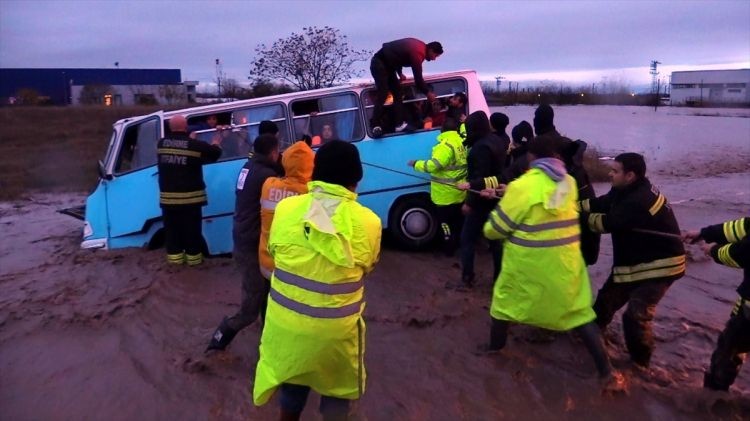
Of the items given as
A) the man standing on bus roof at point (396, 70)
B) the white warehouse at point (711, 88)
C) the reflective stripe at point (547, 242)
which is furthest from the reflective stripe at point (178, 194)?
the white warehouse at point (711, 88)

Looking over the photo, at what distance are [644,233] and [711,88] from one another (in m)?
72.9

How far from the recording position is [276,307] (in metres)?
3.47

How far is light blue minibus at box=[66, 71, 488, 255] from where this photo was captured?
8.40m

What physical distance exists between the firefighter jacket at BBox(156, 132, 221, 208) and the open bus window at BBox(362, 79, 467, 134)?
2.20 meters

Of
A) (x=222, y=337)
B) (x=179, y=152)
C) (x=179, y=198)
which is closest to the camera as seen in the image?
(x=222, y=337)

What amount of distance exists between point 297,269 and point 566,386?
104 inches

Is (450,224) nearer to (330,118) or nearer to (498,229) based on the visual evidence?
(330,118)

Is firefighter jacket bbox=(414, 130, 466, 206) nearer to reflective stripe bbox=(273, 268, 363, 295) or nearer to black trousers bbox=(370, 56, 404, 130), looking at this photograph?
black trousers bbox=(370, 56, 404, 130)

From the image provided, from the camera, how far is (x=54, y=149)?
2527cm

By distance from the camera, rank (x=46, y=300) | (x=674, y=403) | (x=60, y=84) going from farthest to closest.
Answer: (x=60, y=84) → (x=46, y=300) → (x=674, y=403)

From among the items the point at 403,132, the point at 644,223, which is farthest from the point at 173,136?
the point at 644,223

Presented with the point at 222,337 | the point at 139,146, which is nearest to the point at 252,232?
the point at 222,337

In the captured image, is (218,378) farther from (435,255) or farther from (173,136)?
(435,255)

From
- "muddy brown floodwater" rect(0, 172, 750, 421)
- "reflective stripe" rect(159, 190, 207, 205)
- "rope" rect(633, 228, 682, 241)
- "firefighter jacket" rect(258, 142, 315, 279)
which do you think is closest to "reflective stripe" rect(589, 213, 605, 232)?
"rope" rect(633, 228, 682, 241)
